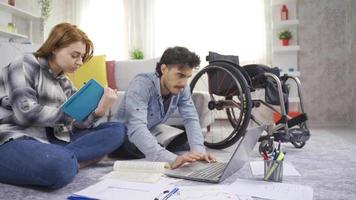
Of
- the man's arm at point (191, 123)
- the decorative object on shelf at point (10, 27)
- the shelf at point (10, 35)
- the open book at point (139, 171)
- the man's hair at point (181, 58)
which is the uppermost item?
the decorative object on shelf at point (10, 27)

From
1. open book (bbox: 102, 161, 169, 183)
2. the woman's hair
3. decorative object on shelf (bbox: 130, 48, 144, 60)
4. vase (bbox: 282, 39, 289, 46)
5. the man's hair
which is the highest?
vase (bbox: 282, 39, 289, 46)

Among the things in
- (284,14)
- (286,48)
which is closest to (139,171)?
(286,48)

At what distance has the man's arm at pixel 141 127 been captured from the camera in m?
1.22

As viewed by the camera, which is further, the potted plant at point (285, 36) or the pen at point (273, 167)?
the potted plant at point (285, 36)

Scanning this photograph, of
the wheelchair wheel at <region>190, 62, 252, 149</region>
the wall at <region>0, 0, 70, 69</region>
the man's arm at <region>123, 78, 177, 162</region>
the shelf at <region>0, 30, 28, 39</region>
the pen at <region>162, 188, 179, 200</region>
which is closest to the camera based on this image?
the pen at <region>162, 188, 179, 200</region>

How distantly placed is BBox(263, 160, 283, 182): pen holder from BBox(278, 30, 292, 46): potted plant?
2570 millimetres

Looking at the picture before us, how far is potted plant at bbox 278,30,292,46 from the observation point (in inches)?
133

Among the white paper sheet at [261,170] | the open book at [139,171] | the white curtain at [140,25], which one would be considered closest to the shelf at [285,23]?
the white curtain at [140,25]


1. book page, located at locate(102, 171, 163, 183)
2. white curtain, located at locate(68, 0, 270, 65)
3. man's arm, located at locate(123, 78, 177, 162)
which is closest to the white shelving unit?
white curtain, located at locate(68, 0, 270, 65)

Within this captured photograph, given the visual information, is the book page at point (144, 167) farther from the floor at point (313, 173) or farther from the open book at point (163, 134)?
the open book at point (163, 134)

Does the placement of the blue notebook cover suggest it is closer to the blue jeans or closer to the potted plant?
the blue jeans

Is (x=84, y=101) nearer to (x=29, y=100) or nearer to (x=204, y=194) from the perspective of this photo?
(x=29, y=100)

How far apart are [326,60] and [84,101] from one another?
295cm

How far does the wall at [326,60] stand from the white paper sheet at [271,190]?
104 inches
